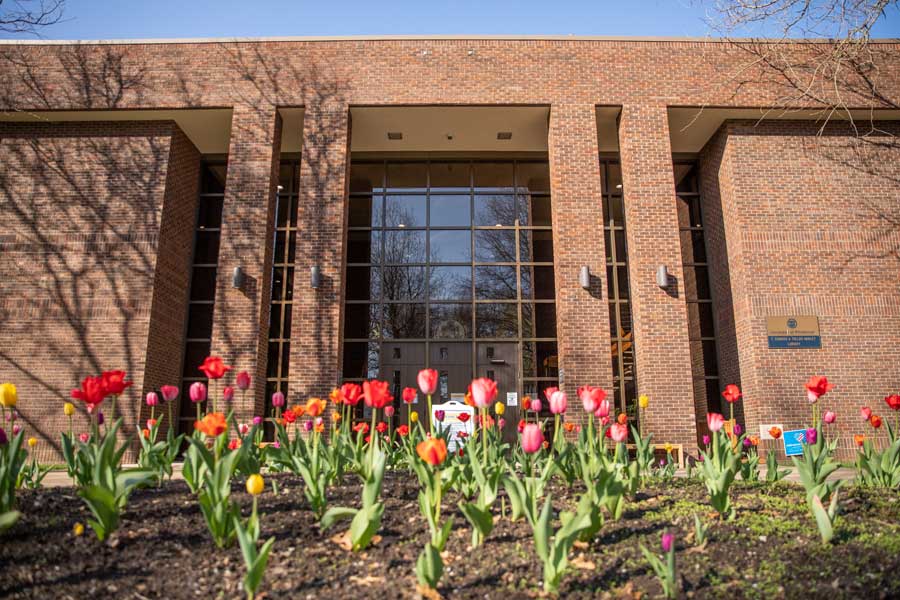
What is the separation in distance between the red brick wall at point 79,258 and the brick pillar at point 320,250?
2987 millimetres

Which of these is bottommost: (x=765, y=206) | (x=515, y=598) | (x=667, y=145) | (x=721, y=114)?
(x=515, y=598)

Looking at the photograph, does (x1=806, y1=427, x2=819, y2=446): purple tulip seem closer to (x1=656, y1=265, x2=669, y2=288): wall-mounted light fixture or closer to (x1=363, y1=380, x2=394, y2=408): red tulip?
(x1=363, y1=380, x2=394, y2=408): red tulip

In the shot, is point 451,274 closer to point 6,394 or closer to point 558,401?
point 558,401

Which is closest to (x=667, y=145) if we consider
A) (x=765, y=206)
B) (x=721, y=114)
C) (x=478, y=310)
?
(x=721, y=114)

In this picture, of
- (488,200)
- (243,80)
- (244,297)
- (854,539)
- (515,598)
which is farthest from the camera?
(488,200)

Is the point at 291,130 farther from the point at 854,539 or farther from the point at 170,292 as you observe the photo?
the point at 854,539

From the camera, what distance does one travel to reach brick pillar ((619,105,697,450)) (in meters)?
11.2

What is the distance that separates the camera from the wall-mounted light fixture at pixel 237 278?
1148 centimetres

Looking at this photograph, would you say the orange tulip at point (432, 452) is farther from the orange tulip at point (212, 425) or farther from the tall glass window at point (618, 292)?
the tall glass window at point (618, 292)

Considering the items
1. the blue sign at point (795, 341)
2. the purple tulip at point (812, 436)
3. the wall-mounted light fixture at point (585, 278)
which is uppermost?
the wall-mounted light fixture at point (585, 278)

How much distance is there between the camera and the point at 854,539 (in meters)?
3.48

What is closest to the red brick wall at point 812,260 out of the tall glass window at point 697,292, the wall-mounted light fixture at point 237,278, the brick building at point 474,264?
the brick building at point 474,264

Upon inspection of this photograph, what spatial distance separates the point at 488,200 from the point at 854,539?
11581 mm

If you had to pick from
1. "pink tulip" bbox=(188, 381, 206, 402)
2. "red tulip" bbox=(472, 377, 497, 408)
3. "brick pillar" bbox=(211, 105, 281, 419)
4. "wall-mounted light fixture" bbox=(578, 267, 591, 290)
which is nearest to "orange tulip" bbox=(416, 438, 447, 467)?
"red tulip" bbox=(472, 377, 497, 408)
